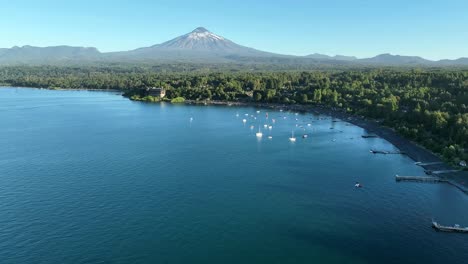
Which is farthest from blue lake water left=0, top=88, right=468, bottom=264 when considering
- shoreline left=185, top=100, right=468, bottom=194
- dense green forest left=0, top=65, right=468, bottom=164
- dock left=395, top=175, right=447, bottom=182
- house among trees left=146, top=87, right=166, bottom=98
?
house among trees left=146, top=87, right=166, bottom=98

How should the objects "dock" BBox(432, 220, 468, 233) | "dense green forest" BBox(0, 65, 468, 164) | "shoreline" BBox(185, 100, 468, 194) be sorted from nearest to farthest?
"dock" BBox(432, 220, 468, 233)
"shoreline" BBox(185, 100, 468, 194)
"dense green forest" BBox(0, 65, 468, 164)

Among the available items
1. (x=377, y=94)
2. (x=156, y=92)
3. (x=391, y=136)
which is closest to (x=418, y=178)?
(x=391, y=136)

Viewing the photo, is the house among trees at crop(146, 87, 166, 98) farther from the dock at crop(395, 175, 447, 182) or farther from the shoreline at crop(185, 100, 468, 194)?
the dock at crop(395, 175, 447, 182)

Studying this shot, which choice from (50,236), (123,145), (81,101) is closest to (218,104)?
(81,101)

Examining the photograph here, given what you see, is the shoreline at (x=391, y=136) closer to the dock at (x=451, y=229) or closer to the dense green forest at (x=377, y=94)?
the dense green forest at (x=377, y=94)

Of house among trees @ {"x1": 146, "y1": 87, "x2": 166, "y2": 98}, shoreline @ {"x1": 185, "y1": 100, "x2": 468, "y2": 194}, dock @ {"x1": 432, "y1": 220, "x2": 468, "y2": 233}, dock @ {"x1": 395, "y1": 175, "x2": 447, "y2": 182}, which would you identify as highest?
house among trees @ {"x1": 146, "y1": 87, "x2": 166, "y2": 98}
